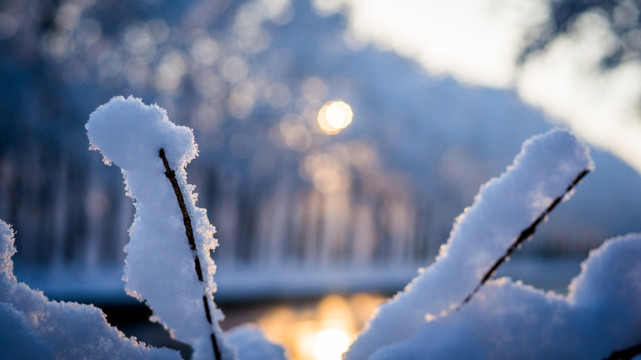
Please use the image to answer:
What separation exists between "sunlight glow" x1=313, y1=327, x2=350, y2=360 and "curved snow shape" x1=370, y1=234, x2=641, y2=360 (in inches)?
292

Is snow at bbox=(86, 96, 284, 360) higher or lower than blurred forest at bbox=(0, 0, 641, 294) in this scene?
lower

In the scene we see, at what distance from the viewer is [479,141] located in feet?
110

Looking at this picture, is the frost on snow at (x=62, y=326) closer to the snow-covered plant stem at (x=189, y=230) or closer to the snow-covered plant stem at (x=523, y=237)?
the snow-covered plant stem at (x=189, y=230)

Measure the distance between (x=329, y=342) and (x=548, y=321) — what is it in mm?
9522

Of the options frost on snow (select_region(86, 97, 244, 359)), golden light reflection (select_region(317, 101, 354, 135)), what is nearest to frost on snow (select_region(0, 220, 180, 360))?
frost on snow (select_region(86, 97, 244, 359))

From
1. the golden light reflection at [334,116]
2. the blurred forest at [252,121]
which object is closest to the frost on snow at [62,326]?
the blurred forest at [252,121]

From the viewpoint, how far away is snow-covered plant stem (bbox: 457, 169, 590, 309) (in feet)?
2.77

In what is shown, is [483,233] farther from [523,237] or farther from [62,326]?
[62,326]

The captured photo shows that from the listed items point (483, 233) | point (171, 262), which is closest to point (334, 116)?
point (483, 233)

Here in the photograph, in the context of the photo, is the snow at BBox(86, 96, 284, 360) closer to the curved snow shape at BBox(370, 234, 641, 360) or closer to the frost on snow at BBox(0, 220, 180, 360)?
the frost on snow at BBox(0, 220, 180, 360)

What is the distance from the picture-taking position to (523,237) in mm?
887

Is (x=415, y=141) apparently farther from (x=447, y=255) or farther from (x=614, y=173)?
(x=614, y=173)

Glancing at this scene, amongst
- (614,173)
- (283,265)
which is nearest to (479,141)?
(283,265)

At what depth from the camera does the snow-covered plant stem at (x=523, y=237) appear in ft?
2.77
